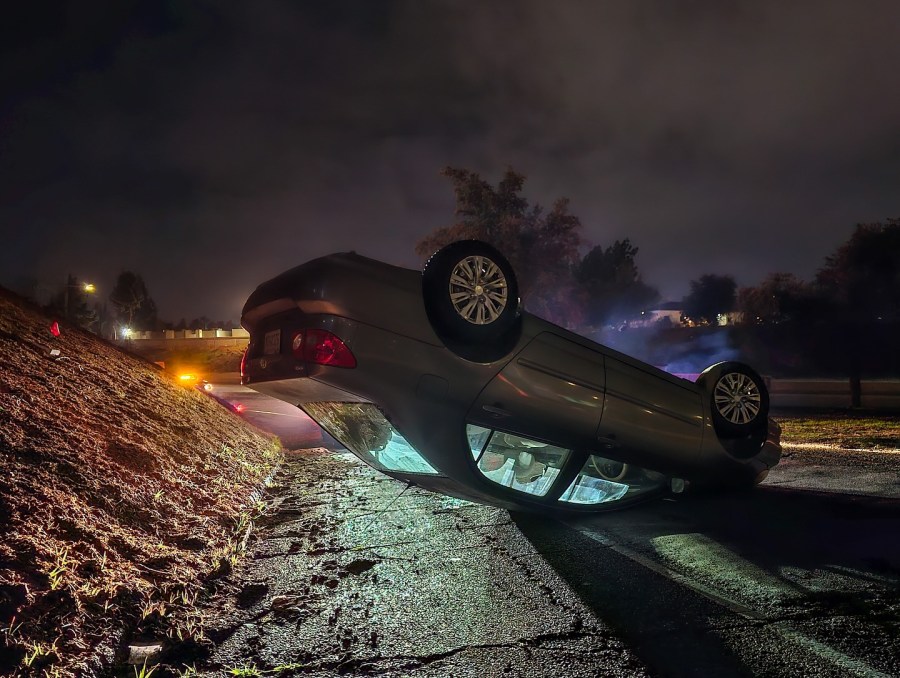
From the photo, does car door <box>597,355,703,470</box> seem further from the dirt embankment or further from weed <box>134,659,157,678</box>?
weed <box>134,659,157,678</box>

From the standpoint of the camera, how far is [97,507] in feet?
13.9

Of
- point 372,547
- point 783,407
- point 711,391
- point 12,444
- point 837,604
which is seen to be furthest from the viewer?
point 783,407

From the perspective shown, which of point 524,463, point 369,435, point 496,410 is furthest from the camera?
point 524,463

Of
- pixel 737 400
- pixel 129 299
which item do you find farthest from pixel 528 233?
pixel 129 299

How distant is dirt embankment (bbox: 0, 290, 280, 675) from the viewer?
9.61 ft

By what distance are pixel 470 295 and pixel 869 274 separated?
4233cm

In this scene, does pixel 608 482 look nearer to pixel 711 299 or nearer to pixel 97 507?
pixel 97 507

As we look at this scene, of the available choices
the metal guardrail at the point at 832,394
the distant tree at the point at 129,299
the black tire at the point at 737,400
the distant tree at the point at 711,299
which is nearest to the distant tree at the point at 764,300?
the distant tree at the point at 711,299

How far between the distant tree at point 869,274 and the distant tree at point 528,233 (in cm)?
1528

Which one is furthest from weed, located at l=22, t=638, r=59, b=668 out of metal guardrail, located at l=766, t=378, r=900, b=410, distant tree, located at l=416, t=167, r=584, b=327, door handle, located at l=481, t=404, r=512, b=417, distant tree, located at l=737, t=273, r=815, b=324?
distant tree, located at l=737, t=273, r=815, b=324

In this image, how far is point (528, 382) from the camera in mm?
4305

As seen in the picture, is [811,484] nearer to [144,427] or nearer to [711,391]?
[711,391]

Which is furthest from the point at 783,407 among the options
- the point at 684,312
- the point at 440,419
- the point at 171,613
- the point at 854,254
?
the point at 684,312

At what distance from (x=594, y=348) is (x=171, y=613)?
3.51 meters
